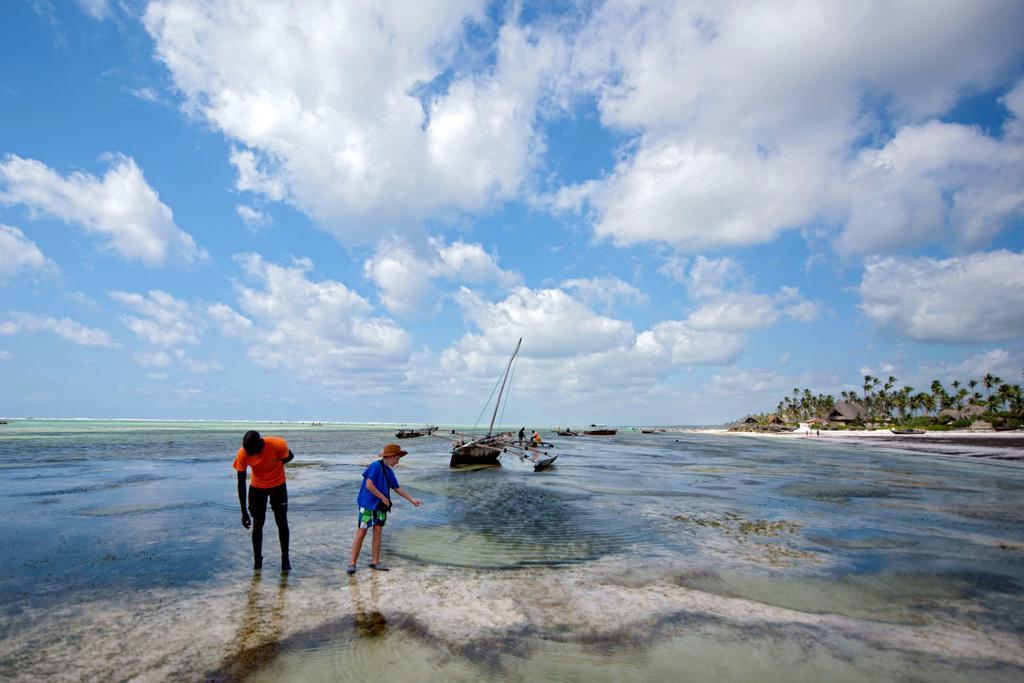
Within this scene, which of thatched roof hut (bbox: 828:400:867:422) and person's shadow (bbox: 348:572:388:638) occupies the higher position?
thatched roof hut (bbox: 828:400:867:422)

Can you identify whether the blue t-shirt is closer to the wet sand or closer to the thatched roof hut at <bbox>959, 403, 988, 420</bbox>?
the wet sand

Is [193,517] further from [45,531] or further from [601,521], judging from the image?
[601,521]

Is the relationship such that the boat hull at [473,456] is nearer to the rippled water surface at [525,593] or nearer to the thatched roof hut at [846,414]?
the rippled water surface at [525,593]

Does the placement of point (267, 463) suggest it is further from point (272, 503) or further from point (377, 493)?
point (377, 493)

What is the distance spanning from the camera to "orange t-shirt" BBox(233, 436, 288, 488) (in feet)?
27.5

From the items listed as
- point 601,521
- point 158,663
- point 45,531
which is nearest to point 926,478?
point 601,521

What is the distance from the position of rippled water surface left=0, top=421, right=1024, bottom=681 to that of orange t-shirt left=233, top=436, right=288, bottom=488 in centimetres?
173

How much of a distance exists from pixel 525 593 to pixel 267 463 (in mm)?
4921

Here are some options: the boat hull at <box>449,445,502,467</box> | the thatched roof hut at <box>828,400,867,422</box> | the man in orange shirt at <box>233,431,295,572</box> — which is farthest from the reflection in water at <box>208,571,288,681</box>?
the thatched roof hut at <box>828,400,867,422</box>

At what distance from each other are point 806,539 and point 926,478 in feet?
67.6

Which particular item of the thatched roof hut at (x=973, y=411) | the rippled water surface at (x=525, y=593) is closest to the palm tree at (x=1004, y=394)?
the thatched roof hut at (x=973, y=411)

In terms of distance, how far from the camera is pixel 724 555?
10656 mm

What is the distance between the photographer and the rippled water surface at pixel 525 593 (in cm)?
577

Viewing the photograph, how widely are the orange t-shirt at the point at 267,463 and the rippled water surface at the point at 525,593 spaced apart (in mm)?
1730
